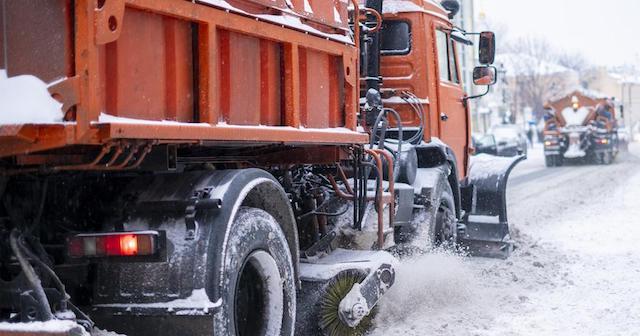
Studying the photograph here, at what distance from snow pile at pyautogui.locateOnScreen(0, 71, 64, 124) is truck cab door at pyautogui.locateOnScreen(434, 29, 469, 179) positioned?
5463mm

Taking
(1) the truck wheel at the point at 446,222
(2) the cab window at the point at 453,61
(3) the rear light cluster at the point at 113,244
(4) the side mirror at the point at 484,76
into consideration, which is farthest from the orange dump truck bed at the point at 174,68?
(2) the cab window at the point at 453,61

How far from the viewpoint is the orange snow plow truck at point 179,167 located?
3.28 m

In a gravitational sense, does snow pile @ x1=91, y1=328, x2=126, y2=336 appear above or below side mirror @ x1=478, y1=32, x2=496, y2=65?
below

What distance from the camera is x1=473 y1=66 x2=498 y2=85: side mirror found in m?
8.34

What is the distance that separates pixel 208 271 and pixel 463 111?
19.6 feet

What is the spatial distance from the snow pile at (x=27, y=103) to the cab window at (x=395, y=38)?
5.15 metres

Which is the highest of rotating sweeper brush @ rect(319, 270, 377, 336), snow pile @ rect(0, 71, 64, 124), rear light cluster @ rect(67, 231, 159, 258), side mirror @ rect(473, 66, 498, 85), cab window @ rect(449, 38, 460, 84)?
cab window @ rect(449, 38, 460, 84)

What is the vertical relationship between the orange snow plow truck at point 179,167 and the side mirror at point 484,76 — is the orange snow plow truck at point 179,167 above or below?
below

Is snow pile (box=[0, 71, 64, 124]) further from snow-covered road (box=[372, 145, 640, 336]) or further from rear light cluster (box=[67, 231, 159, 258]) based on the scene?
snow-covered road (box=[372, 145, 640, 336])

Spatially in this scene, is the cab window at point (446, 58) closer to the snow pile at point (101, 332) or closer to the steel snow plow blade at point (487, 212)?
the steel snow plow blade at point (487, 212)

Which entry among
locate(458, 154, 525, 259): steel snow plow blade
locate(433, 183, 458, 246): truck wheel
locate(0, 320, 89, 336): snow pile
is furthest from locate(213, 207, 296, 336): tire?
locate(458, 154, 525, 259): steel snow plow blade

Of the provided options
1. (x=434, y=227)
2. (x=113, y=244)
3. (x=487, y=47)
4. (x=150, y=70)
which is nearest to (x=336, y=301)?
(x=113, y=244)

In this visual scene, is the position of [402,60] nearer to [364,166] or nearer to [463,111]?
[463,111]

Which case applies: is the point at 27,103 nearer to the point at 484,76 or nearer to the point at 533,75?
the point at 484,76
